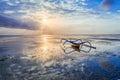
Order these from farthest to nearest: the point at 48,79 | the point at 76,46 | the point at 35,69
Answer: the point at 76,46 < the point at 35,69 < the point at 48,79

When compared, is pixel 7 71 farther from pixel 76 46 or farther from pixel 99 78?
pixel 76 46

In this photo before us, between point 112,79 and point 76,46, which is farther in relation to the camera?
point 76,46

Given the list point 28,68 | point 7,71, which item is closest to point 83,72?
point 28,68

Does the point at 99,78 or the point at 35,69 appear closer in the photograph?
the point at 99,78

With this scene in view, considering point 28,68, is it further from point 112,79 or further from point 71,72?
point 112,79

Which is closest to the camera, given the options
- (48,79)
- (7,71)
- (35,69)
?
(48,79)

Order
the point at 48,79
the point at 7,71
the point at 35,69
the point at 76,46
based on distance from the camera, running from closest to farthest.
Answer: the point at 48,79 → the point at 7,71 → the point at 35,69 → the point at 76,46

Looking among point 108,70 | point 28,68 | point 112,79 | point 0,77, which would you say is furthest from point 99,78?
point 0,77
